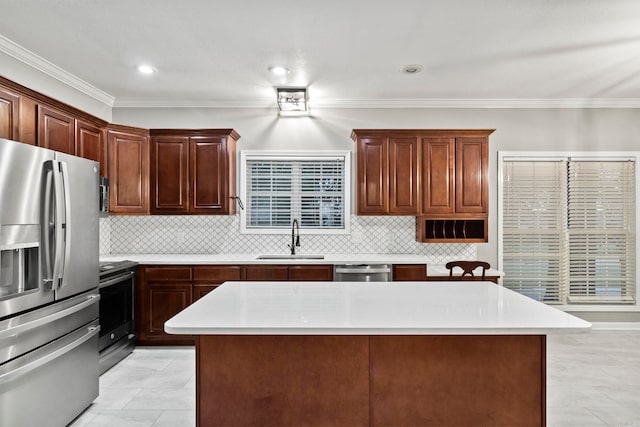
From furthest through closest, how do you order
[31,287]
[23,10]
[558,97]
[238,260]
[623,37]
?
[558,97] → [238,260] → [623,37] → [23,10] → [31,287]

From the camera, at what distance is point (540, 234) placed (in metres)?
4.83

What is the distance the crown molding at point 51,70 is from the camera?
3.25 metres

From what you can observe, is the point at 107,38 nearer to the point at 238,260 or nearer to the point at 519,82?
the point at 238,260

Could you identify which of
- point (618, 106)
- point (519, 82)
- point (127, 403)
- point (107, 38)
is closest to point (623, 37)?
point (519, 82)

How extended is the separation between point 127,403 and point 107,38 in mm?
2726

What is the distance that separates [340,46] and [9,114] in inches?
94.1

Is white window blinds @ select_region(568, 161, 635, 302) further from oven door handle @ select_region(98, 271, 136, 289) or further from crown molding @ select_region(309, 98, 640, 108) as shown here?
oven door handle @ select_region(98, 271, 136, 289)

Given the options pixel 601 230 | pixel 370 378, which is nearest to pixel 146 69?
pixel 370 378

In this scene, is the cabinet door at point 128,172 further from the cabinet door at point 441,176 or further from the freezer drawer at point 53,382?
the cabinet door at point 441,176

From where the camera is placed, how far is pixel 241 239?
4820mm

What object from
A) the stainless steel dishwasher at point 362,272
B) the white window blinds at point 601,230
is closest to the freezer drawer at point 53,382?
the stainless steel dishwasher at point 362,272

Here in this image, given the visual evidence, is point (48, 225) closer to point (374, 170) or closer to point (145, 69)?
point (145, 69)

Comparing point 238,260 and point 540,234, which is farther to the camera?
point 540,234

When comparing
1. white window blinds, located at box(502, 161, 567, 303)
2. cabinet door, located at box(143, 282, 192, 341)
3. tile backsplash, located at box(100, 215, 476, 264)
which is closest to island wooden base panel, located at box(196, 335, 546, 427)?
cabinet door, located at box(143, 282, 192, 341)
